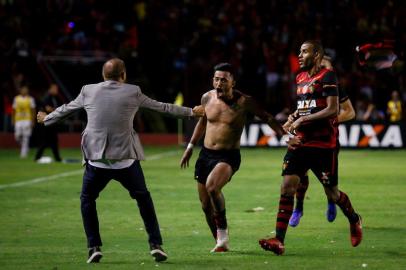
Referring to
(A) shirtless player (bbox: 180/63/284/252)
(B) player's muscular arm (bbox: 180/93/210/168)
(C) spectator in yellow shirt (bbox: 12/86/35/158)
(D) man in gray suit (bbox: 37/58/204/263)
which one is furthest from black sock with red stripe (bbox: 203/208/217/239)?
(C) spectator in yellow shirt (bbox: 12/86/35/158)

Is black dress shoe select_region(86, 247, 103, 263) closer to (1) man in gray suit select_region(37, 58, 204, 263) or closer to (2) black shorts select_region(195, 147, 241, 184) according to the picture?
(1) man in gray suit select_region(37, 58, 204, 263)

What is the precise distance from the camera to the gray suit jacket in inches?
432

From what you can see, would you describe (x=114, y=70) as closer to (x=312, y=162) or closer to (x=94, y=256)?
(x=94, y=256)

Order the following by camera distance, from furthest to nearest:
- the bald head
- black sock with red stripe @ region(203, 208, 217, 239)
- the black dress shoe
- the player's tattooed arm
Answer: the player's tattooed arm, black sock with red stripe @ region(203, 208, 217, 239), the bald head, the black dress shoe

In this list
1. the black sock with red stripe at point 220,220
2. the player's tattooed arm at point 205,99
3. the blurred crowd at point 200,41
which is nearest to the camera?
the black sock with red stripe at point 220,220

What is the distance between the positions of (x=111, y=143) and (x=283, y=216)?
217cm

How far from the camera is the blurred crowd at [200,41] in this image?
3688cm

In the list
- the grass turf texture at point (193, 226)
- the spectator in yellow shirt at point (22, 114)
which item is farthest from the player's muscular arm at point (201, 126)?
the spectator in yellow shirt at point (22, 114)

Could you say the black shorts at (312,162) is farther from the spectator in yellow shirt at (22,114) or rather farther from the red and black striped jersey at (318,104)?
the spectator in yellow shirt at (22,114)

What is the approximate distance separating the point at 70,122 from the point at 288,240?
25291 mm

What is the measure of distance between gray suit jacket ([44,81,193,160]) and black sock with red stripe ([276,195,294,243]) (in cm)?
171

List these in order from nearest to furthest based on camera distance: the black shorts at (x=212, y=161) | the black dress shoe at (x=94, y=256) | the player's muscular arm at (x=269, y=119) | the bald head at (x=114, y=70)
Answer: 1. the black dress shoe at (x=94, y=256)
2. the bald head at (x=114, y=70)
3. the player's muscular arm at (x=269, y=119)
4. the black shorts at (x=212, y=161)

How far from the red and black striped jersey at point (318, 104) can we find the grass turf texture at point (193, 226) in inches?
50.3

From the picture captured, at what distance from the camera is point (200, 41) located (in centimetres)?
3869
